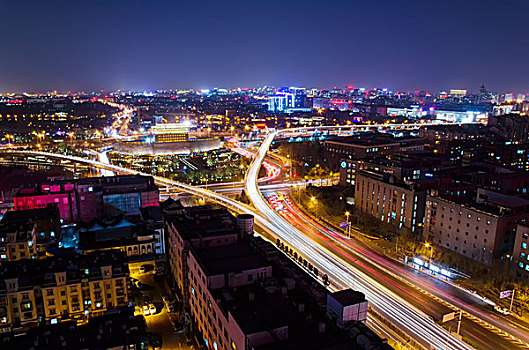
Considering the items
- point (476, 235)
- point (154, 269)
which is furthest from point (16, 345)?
point (476, 235)

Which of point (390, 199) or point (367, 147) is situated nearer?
point (390, 199)

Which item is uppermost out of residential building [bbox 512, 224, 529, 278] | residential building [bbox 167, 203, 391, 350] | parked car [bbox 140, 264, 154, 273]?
residential building [bbox 167, 203, 391, 350]

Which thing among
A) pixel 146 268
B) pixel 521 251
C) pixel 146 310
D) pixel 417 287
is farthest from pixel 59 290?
pixel 521 251

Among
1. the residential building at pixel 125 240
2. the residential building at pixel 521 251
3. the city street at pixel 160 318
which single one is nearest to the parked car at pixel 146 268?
the city street at pixel 160 318

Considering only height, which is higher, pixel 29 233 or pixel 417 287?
pixel 29 233

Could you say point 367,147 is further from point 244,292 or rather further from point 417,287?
point 244,292

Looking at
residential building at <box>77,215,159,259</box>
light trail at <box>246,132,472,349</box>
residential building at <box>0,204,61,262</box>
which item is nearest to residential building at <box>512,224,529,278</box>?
light trail at <box>246,132,472,349</box>

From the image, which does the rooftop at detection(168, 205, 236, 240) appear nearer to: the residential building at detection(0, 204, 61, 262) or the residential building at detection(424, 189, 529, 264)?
the residential building at detection(0, 204, 61, 262)

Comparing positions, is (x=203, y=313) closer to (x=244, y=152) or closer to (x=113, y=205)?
(x=113, y=205)
